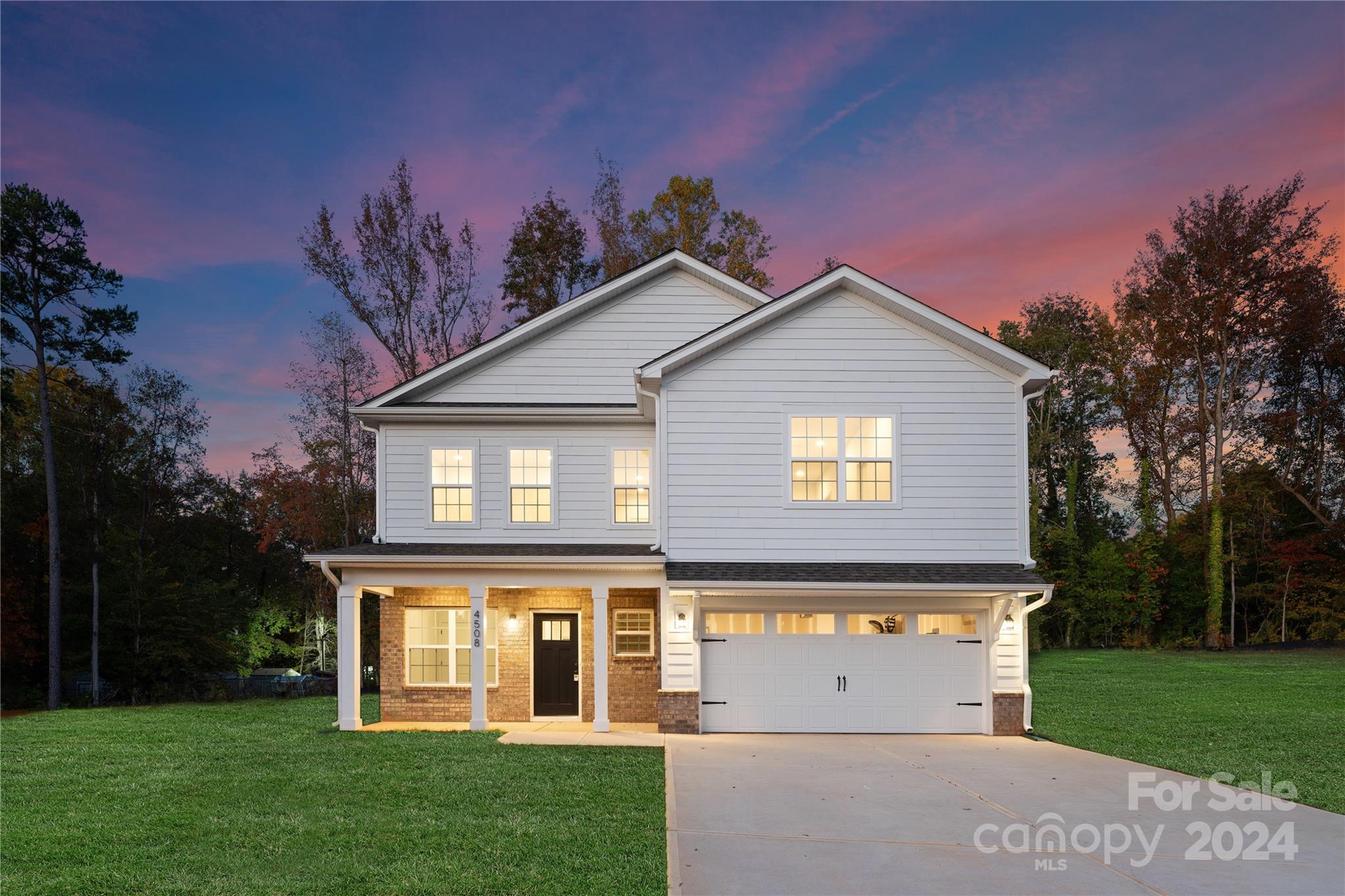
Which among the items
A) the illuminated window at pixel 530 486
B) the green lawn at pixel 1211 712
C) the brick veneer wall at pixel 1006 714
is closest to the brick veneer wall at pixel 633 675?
the illuminated window at pixel 530 486

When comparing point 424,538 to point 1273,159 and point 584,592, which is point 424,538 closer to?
point 584,592

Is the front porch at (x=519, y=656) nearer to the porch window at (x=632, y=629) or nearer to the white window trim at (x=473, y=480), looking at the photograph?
the porch window at (x=632, y=629)

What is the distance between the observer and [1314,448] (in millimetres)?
30172

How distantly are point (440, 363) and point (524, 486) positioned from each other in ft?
35.5

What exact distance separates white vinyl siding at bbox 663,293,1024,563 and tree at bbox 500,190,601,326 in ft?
60.7

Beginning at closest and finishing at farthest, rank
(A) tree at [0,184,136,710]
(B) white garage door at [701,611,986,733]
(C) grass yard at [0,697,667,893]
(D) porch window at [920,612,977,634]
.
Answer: (C) grass yard at [0,697,667,893], (B) white garage door at [701,611,986,733], (D) porch window at [920,612,977,634], (A) tree at [0,184,136,710]

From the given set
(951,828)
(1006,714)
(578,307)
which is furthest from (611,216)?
(951,828)

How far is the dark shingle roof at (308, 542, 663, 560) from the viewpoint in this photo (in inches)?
536

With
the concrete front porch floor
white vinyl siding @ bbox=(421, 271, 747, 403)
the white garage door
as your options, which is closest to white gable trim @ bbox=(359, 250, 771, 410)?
white vinyl siding @ bbox=(421, 271, 747, 403)

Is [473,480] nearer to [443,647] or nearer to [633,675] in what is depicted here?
[443,647]

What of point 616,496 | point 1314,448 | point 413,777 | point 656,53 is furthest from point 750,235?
point 413,777

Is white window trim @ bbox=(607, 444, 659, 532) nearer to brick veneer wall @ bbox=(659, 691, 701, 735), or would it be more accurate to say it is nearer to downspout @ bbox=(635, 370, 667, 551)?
downspout @ bbox=(635, 370, 667, 551)

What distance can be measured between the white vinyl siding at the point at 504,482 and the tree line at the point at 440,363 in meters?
12.6

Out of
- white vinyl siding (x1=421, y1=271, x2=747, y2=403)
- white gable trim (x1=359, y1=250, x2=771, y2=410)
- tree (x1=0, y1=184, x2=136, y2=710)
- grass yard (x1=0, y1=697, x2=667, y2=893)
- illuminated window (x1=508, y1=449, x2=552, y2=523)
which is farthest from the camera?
tree (x1=0, y1=184, x2=136, y2=710)
